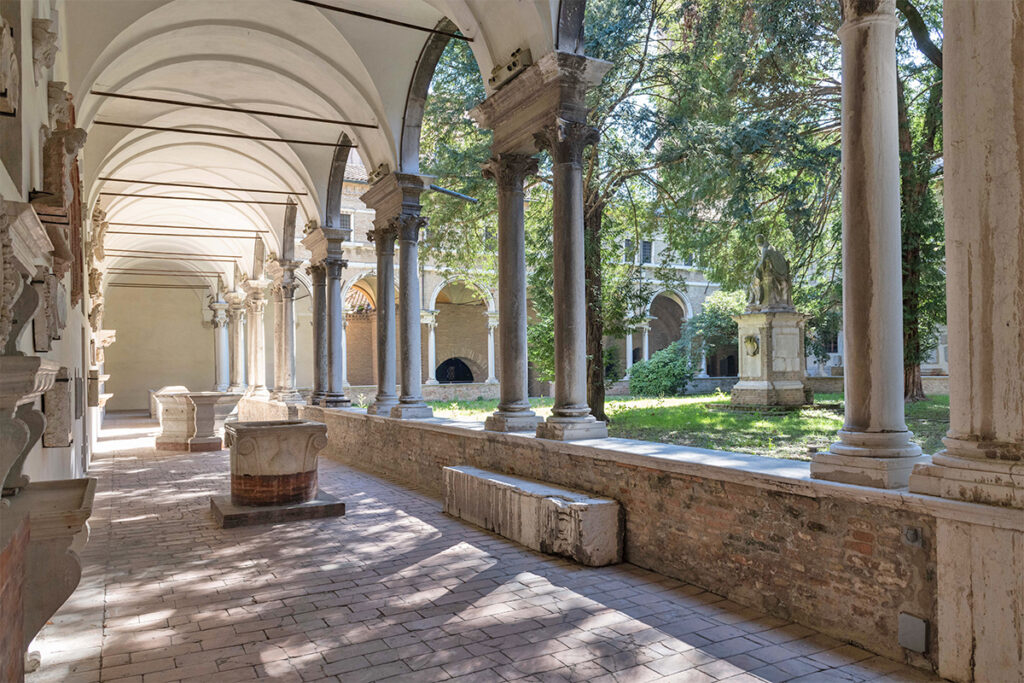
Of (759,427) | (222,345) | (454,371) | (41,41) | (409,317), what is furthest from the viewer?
(454,371)

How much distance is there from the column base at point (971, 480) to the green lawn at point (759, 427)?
13.6 ft

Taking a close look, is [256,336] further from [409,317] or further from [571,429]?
[571,429]

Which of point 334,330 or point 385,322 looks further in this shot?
point 334,330

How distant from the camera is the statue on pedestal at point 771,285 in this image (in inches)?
540

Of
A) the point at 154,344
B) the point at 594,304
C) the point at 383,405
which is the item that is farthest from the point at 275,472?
the point at 154,344

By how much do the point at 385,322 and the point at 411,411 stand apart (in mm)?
1656

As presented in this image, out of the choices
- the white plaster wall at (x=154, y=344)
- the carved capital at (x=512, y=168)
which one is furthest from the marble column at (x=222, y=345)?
the carved capital at (x=512, y=168)

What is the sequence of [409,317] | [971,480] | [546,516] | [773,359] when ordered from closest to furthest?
[971,480] < [546,516] < [409,317] < [773,359]

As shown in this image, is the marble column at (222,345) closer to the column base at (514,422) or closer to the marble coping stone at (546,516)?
the column base at (514,422)

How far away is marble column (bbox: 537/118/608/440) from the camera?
20.8ft

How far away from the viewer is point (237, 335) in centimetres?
2427

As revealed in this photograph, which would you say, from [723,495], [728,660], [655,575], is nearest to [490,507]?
[655,575]

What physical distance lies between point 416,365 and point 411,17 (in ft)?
15.0

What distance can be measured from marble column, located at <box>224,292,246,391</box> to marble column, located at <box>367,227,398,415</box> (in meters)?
14.1
